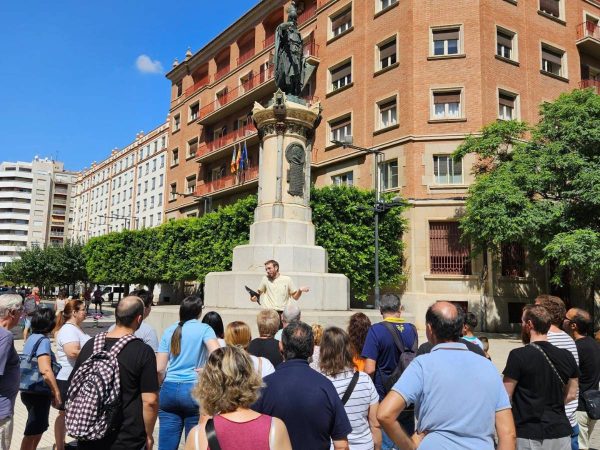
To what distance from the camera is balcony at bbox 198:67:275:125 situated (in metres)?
35.2

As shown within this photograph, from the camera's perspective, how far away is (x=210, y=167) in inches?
1657

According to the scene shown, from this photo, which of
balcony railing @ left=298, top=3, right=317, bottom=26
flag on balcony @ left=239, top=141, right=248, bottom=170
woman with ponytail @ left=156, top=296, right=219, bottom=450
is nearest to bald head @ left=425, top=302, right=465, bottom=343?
woman with ponytail @ left=156, top=296, right=219, bottom=450

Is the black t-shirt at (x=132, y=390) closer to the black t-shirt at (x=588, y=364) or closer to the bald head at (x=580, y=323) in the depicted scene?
the black t-shirt at (x=588, y=364)

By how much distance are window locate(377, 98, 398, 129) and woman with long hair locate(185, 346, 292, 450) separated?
86.2ft

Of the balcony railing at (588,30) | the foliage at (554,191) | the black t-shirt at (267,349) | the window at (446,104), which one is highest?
the balcony railing at (588,30)

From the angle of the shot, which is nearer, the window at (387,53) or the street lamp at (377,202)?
the street lamp at (377,202)

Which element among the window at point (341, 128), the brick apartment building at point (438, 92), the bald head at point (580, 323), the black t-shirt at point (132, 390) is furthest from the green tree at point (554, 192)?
the black t-shirt at point (132, 390)

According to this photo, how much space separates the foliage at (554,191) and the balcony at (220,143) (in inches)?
780

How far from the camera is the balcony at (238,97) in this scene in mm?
35188

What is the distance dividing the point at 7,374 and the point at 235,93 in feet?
124

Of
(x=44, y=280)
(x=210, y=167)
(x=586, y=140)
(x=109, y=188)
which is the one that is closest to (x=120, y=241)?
(x=210, y=167)

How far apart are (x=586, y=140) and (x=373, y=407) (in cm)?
2030

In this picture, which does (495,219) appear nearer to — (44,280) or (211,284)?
(211,284)

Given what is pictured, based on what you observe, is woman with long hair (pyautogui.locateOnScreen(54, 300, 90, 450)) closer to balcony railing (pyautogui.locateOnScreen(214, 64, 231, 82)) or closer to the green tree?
the green tree
